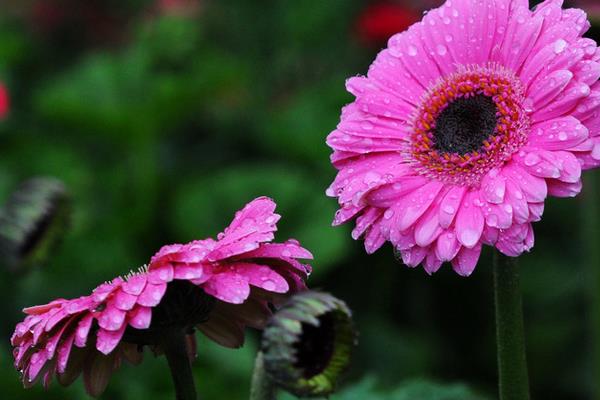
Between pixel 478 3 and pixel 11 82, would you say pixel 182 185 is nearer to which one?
pixel 11 82

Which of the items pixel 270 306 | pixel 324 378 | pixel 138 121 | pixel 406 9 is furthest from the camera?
pixel 406 9

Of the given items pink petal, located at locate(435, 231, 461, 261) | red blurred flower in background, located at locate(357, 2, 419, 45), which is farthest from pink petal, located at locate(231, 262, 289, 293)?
red blurred flower in background, located at locate(357, 2, 419, 45)

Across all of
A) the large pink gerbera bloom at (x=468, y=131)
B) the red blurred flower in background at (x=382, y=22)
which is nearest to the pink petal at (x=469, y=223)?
the large pink gerbera bloom at (x=468, y=131)

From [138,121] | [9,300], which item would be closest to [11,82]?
[138,121]

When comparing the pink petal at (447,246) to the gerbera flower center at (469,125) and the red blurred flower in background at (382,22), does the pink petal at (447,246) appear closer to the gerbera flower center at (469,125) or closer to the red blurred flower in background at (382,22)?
the gerbera flower center at (469,125)

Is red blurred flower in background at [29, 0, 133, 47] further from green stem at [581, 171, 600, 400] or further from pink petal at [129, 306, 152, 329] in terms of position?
pink petal at [129, 306, 152, 329]

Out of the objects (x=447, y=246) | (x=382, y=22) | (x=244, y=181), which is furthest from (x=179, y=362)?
(x=382, y=22)

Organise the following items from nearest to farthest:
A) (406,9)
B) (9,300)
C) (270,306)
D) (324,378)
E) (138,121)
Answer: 1. (324,378)
2. (270,306)
3. (9,300)
4. (138,121)
5. (406,9)
